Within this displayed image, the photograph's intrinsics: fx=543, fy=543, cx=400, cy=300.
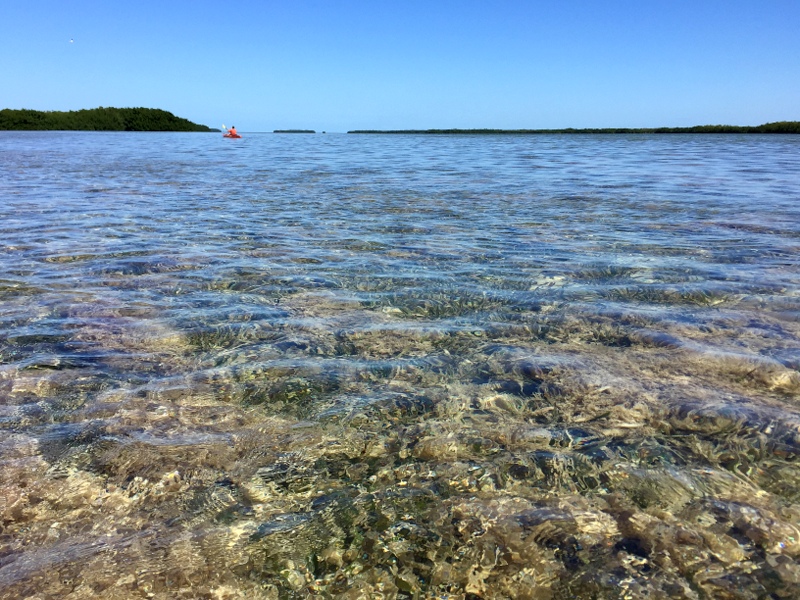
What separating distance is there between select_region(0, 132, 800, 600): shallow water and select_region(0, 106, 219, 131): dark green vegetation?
118 meters

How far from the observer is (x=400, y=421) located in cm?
317

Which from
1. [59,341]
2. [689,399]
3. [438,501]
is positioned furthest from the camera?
[59,341]

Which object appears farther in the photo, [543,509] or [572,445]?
[572,445]

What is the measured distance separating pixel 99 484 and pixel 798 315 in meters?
5.39

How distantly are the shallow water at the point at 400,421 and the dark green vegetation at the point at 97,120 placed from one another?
389 ft

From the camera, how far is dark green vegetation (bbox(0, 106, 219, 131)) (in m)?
103

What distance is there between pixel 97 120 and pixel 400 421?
138 m

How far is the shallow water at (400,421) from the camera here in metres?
2.15

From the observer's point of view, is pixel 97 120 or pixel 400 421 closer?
pixel 400 421

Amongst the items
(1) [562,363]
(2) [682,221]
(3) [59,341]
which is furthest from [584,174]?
(3) [59,341]

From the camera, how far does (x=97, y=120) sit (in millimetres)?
117562

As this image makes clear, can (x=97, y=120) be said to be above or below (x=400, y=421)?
above

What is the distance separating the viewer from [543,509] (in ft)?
8.06

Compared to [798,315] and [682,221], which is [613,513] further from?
[682,221]
